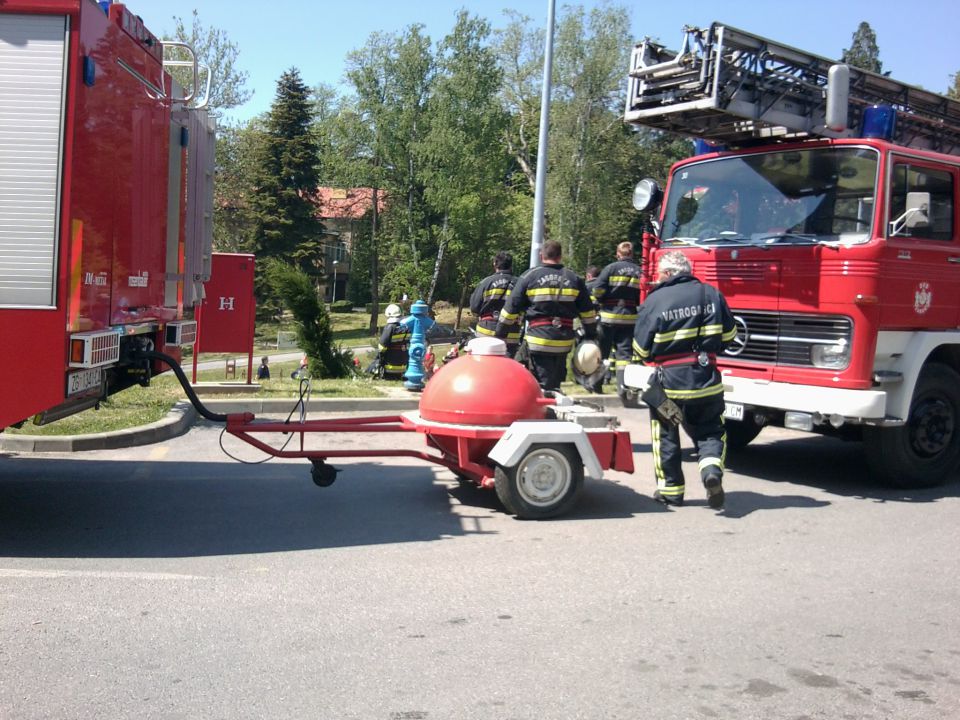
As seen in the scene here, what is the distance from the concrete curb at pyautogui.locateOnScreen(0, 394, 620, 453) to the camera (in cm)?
804

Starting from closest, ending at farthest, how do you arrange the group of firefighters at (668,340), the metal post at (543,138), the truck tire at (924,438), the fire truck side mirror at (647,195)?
the group of firefighters at (668,340) < the truck tire at (924,438) < the fire truck side mirror at (647,195) < the metal post at (543,138)

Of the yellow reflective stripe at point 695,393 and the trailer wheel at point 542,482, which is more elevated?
the yellow reflective stripe at point 695,393

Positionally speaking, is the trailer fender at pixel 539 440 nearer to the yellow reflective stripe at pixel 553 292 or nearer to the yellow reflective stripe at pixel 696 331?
the yellow reflective stripe at pixel 696 331

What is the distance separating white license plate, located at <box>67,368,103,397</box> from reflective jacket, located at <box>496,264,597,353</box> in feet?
11.7

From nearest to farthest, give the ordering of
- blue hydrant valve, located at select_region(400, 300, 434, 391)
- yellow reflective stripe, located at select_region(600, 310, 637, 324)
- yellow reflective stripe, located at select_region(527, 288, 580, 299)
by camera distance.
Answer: yellow reflective stripe, located at select_region(527, 288, 580, 299), yellow reflective stripe, located at select_region(600, 310, 637, 324), blue hydrant valve, located at select_region(400, 300, 434, 391)

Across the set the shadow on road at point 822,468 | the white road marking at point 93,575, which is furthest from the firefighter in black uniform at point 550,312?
the white road marking at point 93,575

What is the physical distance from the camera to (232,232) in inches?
2041

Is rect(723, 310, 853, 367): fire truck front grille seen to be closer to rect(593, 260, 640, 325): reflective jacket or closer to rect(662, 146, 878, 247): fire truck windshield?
rect(662, 146, 878, 247): fire truck windshield

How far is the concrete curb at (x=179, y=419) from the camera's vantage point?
8039mm

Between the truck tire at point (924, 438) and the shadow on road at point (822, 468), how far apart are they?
16 cm

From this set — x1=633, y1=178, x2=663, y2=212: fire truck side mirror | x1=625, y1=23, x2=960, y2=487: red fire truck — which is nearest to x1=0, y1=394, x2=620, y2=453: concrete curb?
x1=625, y1=23, x2=960, y2=487: red fire truck

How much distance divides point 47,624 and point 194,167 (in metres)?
3.92

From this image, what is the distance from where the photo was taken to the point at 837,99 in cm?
717

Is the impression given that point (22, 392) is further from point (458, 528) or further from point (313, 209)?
point (313, 209)
